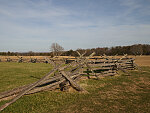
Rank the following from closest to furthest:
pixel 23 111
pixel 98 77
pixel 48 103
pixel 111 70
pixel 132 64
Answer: pixel 23 111
pixel 48 103
pixel 98 77
pixel 111 70
pixel 132 64

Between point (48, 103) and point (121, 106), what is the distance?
9.96 feet

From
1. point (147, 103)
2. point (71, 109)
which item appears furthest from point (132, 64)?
point (71, 109)

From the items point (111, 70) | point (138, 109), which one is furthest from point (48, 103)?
point (111, 70)

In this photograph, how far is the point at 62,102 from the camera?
458cm

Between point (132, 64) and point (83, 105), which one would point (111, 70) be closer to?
point (132, 64)

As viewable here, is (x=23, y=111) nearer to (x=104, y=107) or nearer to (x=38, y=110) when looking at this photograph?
(x=38, y=110)

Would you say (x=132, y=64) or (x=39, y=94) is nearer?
(x=39, y=94)

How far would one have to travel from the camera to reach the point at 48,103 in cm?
446

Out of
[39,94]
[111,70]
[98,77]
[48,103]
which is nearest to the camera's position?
[48,103]

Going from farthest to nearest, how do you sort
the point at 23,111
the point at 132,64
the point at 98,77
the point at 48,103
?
the point at 132,64, the point at 98,77, the point at 48,103, the point at 23,111

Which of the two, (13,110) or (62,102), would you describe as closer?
(13,110)

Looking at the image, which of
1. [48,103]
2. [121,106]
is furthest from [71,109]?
[121,106]

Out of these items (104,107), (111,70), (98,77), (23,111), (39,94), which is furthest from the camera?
(111,70)

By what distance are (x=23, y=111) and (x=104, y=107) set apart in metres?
3.08
